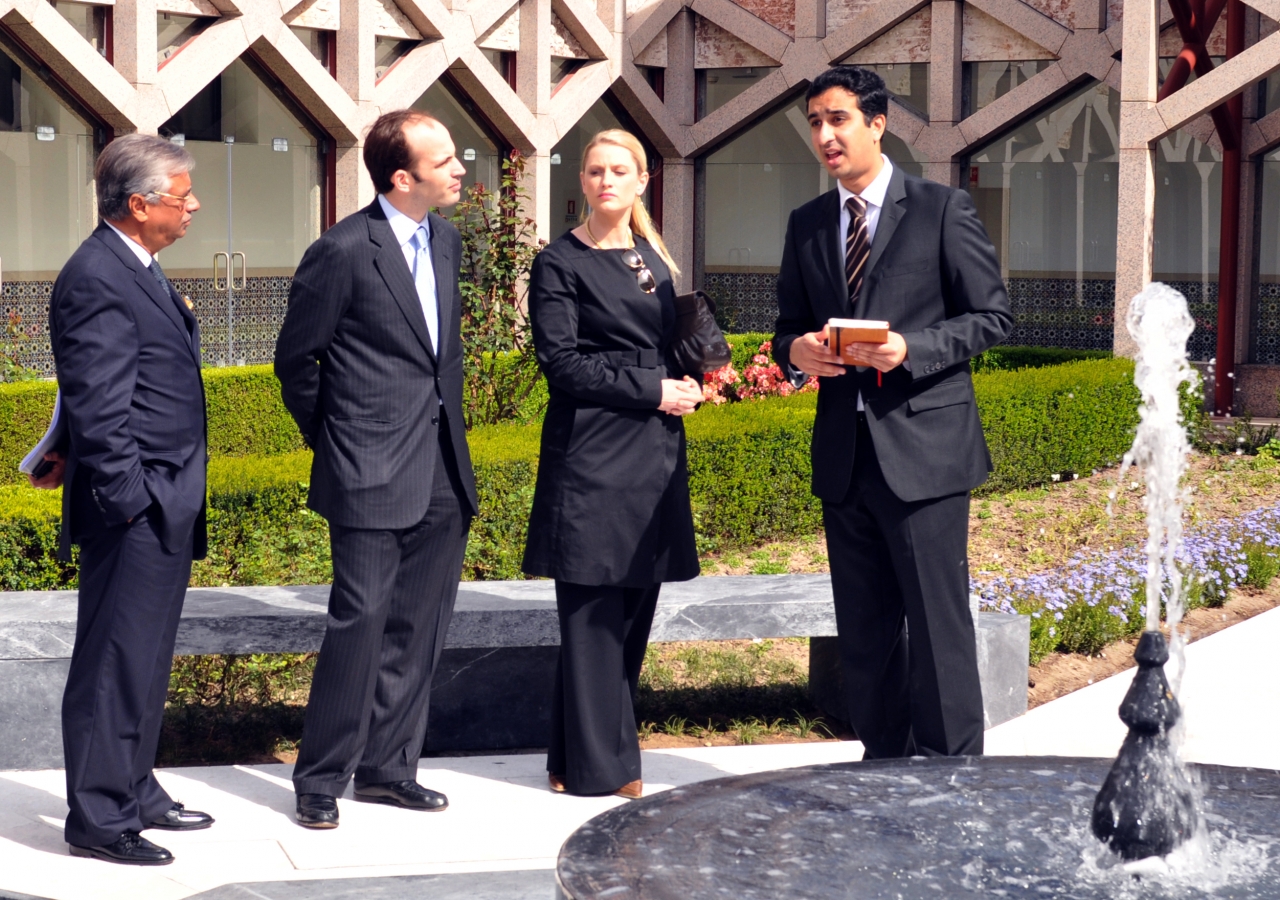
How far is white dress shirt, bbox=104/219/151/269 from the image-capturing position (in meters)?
4.02

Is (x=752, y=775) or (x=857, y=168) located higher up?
(x=857, y=168)

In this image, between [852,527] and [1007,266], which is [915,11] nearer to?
[1007,266]

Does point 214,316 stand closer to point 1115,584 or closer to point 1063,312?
point 1063,312

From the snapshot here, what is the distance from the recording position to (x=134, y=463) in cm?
387

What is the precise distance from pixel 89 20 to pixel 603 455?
31.4ft

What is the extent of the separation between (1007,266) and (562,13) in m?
5.19

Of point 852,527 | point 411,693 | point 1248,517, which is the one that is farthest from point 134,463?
point 1248,517

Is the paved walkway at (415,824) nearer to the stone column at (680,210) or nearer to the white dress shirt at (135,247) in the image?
the white dress shirt at (135,247)

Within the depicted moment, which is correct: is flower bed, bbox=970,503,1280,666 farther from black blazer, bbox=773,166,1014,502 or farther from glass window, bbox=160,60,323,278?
glass window, bbox=160,60,323,278

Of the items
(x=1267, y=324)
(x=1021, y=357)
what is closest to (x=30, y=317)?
(x=1021, y=357)

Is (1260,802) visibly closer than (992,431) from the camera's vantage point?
Yes

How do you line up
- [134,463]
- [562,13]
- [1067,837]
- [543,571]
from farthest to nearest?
1. [562,13]
2. [543,571]
3. [134,463]
4. [1067,837]

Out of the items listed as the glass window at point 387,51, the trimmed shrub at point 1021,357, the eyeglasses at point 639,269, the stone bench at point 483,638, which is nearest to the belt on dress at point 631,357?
the eyeglasses at point 639,269

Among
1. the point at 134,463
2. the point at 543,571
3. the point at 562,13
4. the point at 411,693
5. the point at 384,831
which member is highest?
the point at 562,13
